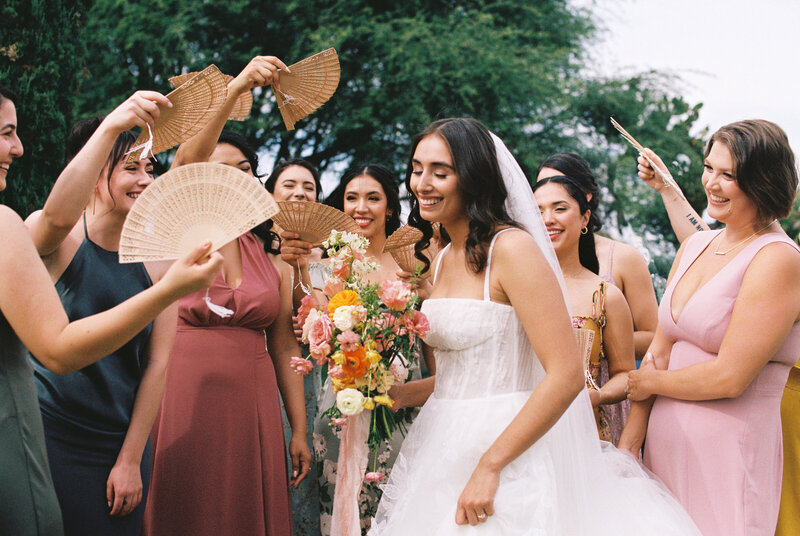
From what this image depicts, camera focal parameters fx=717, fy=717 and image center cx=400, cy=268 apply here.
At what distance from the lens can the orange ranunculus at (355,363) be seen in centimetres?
319

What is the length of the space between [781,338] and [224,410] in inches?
108

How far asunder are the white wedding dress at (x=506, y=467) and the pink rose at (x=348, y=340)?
1.15ft

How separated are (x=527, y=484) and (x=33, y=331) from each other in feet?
6.26

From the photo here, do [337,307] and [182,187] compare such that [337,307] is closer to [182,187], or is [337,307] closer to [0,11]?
[182,187]

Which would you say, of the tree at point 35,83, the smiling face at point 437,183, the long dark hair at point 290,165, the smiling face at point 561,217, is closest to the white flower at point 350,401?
the smiling face at point 437,183

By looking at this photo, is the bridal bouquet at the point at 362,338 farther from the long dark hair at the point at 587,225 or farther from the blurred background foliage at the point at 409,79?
the blurred background foliage at the point at 409,79

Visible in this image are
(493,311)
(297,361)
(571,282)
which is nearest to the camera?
(493,311)

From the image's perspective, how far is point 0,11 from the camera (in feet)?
23.5

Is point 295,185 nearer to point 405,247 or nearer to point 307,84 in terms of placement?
point 405,247

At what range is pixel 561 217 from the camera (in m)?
4.41

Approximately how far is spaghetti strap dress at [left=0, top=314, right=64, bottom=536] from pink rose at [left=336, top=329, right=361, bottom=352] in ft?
3.99

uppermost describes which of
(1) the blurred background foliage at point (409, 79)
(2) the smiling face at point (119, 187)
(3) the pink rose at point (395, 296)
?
(2) the smiling face at point (119, 187)

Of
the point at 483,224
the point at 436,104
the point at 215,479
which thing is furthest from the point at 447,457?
the point at 436,104

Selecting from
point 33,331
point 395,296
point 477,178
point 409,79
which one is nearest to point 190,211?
point 33,331
